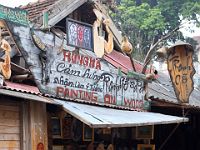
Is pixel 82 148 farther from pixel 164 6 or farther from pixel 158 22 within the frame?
pixel 164 6

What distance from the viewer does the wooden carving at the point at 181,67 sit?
34.3ft

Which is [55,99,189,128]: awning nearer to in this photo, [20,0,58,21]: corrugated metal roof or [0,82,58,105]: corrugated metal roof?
[0,82,58,105]: corrugated metal roof

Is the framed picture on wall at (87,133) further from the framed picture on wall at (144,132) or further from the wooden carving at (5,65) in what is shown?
the wooden carving at (5,65)

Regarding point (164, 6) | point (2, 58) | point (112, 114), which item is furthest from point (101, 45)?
point (164, 6)

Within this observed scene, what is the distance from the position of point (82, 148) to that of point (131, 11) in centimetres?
1862

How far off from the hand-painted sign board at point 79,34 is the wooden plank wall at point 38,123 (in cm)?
125

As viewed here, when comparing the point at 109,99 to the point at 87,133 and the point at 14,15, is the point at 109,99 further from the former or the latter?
the point at 14,15

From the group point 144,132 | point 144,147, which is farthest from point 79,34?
point 144,147

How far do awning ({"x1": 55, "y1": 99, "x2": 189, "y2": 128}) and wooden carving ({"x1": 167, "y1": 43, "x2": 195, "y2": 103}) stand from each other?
1922mm

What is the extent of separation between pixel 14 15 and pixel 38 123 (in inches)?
68.9

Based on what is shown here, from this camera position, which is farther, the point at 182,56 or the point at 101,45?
the point at 182,56

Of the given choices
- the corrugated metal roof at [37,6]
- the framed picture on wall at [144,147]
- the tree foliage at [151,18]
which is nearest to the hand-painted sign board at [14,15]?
the corrugated metal roof at [37,6]

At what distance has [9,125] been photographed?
7.12 m

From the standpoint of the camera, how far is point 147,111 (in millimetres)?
9641
